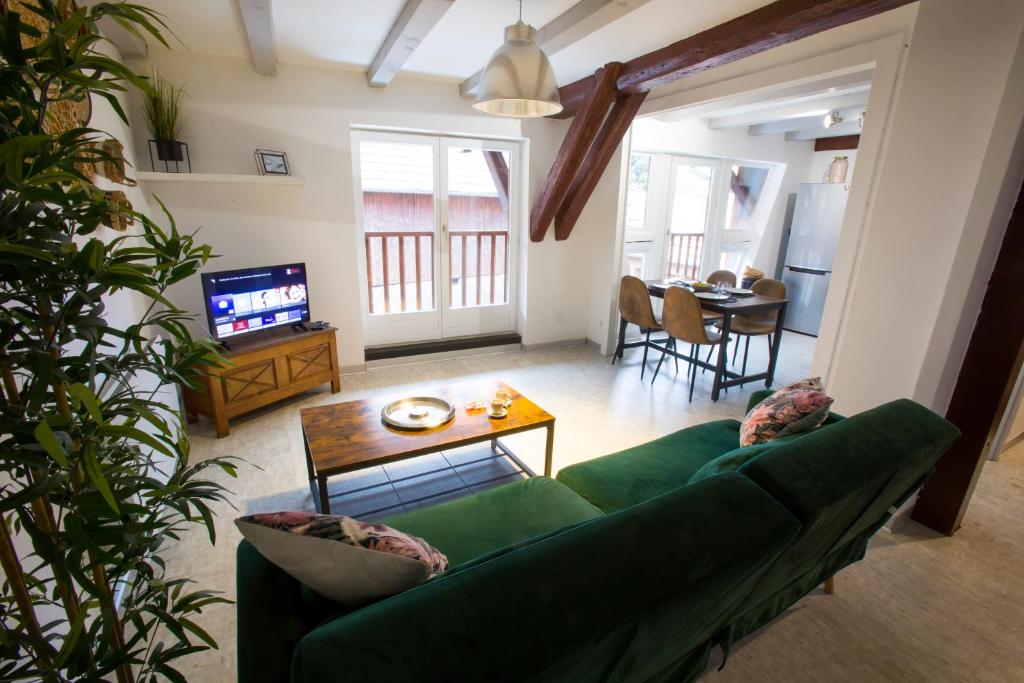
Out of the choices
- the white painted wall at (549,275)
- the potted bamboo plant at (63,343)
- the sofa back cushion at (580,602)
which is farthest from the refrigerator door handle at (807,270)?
the potted bamboo plant at (63,343)

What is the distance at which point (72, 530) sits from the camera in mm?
738

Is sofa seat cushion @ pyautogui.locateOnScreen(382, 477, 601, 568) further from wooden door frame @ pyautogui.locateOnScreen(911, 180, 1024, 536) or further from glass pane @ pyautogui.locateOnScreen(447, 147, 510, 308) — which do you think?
glass pane @ pyautogui.locateOnScreen(447, 147, 510, 308)

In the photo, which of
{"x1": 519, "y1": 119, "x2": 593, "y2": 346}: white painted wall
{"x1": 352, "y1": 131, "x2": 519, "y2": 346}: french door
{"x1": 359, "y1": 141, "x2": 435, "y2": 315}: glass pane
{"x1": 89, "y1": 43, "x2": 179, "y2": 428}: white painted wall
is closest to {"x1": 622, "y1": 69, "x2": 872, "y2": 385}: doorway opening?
{"x1": 519, "y1": 119, "x2": 593, "y2": 346}: white painted wall

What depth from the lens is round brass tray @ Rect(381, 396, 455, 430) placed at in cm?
A: 227

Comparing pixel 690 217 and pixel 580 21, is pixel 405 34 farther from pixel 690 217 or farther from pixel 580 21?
pixel 690 217

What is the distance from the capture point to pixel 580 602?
34.5 inches

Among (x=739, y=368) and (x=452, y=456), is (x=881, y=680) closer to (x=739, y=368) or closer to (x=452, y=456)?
(x=452, y=456)

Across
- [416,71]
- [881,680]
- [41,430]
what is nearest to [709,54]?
[416,71]

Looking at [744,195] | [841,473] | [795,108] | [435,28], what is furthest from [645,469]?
[744,195]

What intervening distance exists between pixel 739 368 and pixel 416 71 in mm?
3846

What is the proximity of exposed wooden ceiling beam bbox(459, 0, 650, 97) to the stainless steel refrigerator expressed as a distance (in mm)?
4203

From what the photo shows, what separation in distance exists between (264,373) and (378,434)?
153 cm

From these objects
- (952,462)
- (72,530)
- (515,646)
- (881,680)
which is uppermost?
(72,530)

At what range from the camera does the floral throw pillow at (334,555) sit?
3.20 feet
